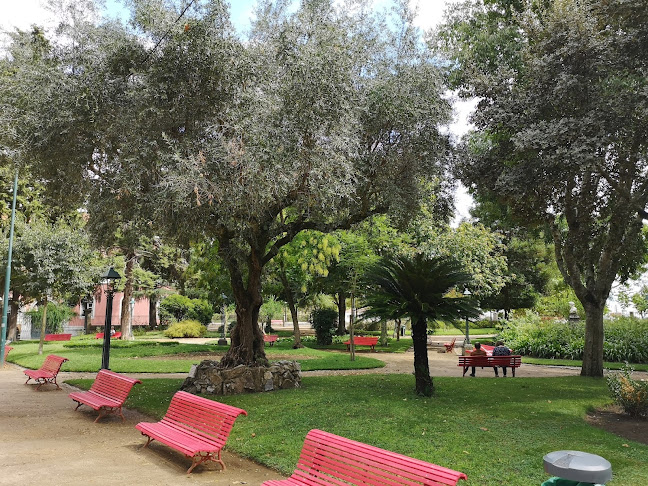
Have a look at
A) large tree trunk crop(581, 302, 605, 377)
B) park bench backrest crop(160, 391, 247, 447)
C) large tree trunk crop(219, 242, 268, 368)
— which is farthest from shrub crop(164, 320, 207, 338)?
park bench backrest crop(160, 391, 247, 447)

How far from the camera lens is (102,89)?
33.3 feet

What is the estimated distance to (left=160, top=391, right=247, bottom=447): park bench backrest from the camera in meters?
6.62

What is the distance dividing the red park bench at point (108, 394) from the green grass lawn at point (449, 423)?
80 centimetres

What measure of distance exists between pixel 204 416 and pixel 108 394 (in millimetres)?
3902

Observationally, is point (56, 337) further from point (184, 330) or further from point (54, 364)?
point (54, 364)

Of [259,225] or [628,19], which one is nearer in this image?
[628,19]

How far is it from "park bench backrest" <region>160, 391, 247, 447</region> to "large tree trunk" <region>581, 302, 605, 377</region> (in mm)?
12379

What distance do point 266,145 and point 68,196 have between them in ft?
19.2

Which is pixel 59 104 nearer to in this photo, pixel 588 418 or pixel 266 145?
pixel 266 145

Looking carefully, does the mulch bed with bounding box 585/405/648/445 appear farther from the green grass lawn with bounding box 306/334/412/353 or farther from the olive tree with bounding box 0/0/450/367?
the green grass lawn with bounding box 306/334/412/353

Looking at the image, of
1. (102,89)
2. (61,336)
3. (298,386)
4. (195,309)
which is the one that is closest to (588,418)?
(298,386)

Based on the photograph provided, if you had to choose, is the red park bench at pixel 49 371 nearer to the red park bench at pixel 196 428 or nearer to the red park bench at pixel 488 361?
the red park bench at pixel 196 428

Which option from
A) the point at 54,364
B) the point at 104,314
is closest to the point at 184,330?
the point at 104,314

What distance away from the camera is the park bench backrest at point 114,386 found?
369 inches
